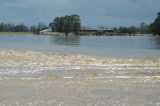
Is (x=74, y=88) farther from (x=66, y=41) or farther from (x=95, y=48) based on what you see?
(x=66, y=41)

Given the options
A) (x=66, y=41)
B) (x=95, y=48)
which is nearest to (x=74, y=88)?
(x=95, y=48)

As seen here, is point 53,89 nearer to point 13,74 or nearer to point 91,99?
point 91,99

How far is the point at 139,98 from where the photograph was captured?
45.8 feet

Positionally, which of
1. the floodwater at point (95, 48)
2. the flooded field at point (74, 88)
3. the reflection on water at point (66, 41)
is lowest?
the reflection on water at point (66, 41)

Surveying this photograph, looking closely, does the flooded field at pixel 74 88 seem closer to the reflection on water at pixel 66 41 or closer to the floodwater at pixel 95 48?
the floodwater at pixel 95 48

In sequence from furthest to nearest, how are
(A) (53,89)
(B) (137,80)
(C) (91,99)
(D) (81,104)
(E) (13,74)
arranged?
(E) (13,74)
(B) (137,80)
(A) (53,89)
(C) (91,99)
(D) (81,104)

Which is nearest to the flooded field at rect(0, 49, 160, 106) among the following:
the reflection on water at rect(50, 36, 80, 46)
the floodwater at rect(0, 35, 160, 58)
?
the floodwater at rect(0, 35, 160, 58)

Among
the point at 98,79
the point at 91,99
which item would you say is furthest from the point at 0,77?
the point at 91,99

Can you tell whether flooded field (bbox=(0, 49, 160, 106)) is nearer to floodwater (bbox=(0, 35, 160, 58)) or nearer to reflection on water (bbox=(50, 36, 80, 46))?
floodwater (bbox=(0, 35, 160, 58))

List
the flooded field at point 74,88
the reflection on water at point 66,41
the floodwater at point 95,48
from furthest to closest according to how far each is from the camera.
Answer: the reflection on water at point 66,41
the floodwater at point 95,48
the flooded field at point 74,88

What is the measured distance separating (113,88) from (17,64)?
1185cm

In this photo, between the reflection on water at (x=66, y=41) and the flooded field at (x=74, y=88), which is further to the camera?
the reflection on water at (x=66, y=41)

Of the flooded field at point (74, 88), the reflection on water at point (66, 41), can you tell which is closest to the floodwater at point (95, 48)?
the reflection on water at point (66, 41)

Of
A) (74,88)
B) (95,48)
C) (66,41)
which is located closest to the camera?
(74,88)
